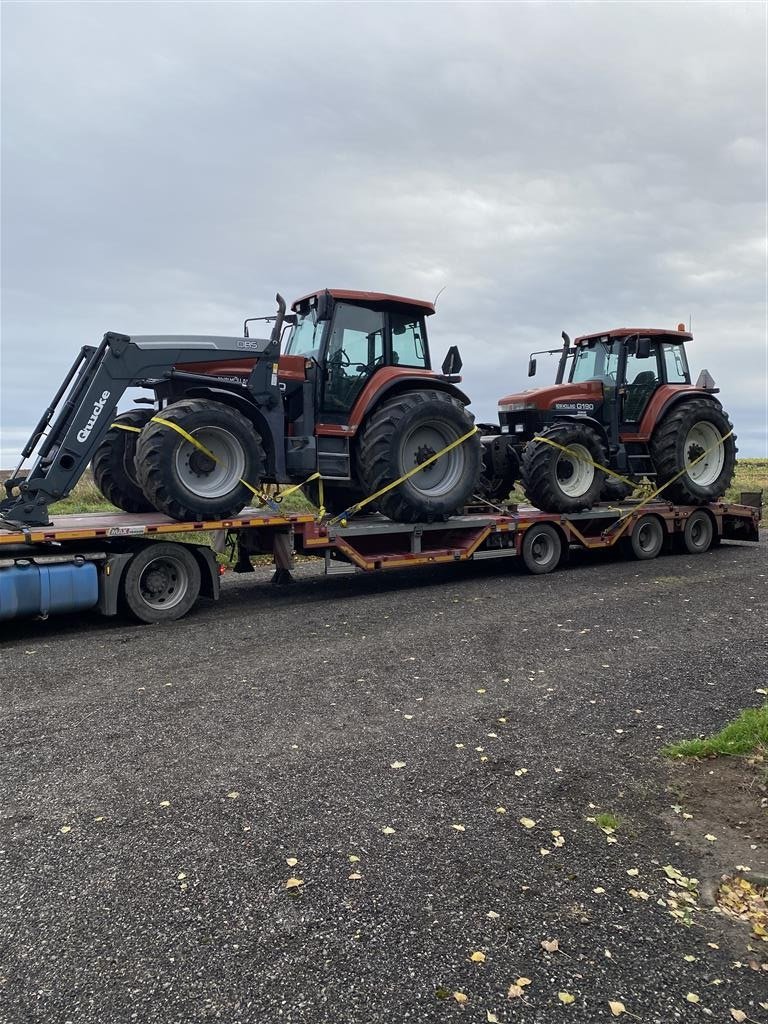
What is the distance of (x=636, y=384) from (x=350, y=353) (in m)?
5.77

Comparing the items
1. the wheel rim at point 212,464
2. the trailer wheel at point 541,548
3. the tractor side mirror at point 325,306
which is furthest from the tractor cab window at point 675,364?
the wheel rim at point 212,464

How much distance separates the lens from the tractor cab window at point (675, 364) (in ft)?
46.0

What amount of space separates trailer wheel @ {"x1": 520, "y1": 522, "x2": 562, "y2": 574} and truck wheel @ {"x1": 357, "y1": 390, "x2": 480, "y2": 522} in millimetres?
1354

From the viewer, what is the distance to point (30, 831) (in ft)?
13.8

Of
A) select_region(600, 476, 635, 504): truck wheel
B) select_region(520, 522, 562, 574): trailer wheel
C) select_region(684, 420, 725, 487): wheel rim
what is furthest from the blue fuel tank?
select_region(684, 420, 725, 487): wheel rim

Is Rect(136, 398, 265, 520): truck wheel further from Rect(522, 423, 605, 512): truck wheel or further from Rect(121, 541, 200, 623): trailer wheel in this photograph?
Rect(522, 423, 605, 512): truck wheel

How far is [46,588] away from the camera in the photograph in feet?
26.8

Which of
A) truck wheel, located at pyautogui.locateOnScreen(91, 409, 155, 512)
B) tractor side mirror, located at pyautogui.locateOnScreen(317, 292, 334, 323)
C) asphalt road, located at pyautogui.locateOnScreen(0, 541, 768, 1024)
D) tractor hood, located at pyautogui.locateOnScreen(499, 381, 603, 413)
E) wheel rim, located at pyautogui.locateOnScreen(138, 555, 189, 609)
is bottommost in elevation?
asphalt road, located at pyautogui.locateOnScreen(0, 541, 768, 1024)

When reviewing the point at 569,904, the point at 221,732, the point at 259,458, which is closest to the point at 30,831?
the point at 221,732

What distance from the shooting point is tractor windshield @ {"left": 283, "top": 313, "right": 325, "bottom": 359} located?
10.5 metres

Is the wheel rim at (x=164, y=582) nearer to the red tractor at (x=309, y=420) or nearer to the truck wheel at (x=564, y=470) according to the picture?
the red tractor at (x=309, y=420)

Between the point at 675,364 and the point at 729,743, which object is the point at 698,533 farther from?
the point at 729,743

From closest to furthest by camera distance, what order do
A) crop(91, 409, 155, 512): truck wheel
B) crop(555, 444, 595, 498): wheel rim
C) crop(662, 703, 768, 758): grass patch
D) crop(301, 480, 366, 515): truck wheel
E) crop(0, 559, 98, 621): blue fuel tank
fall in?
crop(662, 703, 768, 758): grass patch, crop(0, 559, 98, 621): blue fuel tank, crop(91, 409, 155, 512): truck wheel, crop(301, 480, 366, 515): truck wheel, crop(555, 444, 595, 498): wheel rim

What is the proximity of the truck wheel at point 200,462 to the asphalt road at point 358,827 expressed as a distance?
1.76m
